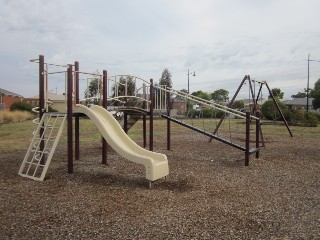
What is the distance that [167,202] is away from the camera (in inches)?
192

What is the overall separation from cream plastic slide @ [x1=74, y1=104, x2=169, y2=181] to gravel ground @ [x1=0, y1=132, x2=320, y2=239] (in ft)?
1.09

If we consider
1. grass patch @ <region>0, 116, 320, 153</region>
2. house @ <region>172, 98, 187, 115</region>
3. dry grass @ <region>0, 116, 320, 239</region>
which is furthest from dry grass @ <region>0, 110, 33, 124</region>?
dry grass @ <region>0, 116, 320, 239</region>

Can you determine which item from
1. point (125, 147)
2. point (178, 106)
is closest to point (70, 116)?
point (125, 147)

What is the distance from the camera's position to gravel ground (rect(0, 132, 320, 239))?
3752 mm

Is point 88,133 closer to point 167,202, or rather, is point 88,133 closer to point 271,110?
point 167,202

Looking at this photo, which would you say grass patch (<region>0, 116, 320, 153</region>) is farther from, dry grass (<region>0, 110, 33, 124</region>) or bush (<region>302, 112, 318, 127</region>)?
dry grass (<region>0, 110, 33, 124</region>)

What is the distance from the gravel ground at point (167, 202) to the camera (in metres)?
3.75

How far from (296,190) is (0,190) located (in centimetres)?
526

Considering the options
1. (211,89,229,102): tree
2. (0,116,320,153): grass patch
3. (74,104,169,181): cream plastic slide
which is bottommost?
(0,116,320,153): grass patch

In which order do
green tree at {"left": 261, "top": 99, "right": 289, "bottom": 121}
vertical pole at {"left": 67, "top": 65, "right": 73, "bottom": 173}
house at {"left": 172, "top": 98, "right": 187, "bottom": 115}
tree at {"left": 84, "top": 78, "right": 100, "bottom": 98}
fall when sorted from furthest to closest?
green tree at {"left": 261, "top": 99, "right": 289, "bottom": 121}, house at {"left": 172, "top": 98, "right": 187, "bottom": 115}, tree at {"left": 84, "top": 78, "right": 100, "bottom": 98}, vertical pole at {"left": 67, "top": 65, "right": 73, "bottom": 173}

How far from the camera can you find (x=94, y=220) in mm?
4062

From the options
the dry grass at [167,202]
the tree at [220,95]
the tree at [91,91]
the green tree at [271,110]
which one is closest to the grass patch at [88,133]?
the tree at [91,91]

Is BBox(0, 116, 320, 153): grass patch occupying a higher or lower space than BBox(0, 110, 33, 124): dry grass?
lower

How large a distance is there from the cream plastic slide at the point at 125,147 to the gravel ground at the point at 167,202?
0.33m
